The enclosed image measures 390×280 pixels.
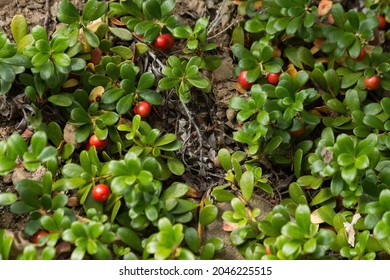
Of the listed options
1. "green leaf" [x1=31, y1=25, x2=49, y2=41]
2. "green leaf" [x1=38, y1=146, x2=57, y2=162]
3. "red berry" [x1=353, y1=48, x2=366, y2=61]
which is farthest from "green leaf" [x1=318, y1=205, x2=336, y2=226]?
"green leaf" [x1=31, y1=25, x2=49, y2=41]

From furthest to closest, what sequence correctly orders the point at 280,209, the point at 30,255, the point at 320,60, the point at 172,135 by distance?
1. the point at 320,60
2. the point at 172,135
3. the point at 280,209
4. the point at 30,255

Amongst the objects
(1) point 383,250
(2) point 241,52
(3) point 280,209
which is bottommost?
(1) point 383,250

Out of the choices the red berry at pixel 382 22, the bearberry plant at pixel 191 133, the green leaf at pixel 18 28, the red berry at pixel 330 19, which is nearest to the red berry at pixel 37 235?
the bearberry plant at pixel 191 133

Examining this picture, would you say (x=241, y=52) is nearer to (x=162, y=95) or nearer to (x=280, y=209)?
(x=162, y=95)

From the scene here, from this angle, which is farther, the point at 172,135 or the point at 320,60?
the point at 320,60

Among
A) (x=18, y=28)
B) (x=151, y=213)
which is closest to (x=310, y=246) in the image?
(x=151, y=213)

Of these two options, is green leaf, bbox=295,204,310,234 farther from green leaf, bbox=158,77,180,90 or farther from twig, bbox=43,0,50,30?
twig, bbox=43,0,50,30
